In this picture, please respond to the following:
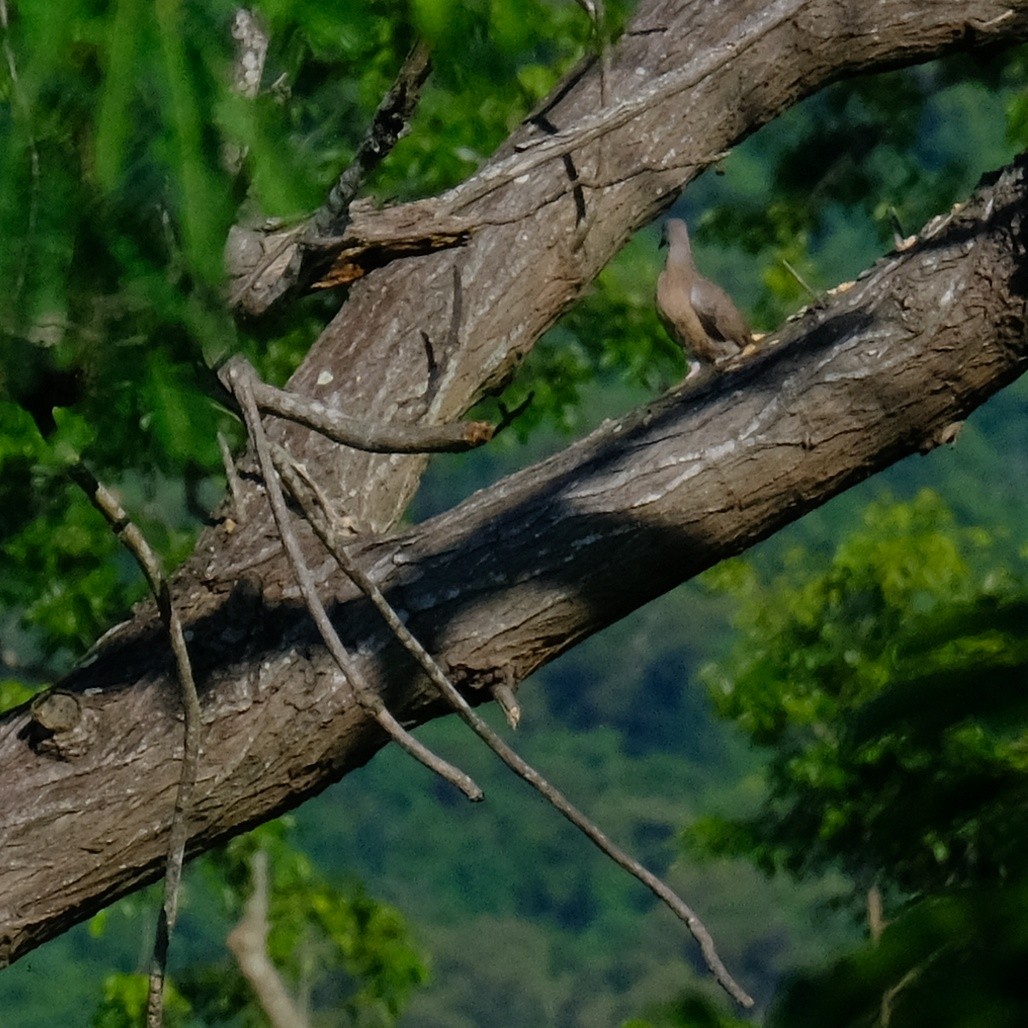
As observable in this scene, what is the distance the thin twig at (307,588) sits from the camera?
270 centimetres

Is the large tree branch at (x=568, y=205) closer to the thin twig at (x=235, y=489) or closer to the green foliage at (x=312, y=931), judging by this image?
the thin twig at (x=235, y=489)

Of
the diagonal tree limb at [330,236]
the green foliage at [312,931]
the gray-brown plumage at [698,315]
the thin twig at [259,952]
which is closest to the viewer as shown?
the diagonal tree limb at [330,236]

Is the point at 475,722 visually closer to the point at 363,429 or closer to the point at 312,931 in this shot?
the point at 363,429

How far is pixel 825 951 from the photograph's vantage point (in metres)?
1.73

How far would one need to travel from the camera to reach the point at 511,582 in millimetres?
3500

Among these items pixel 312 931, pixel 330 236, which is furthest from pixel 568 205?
pixel 312 931

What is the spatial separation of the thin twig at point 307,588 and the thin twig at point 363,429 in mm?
26

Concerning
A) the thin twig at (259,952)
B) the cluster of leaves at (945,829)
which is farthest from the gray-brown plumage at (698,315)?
the cluster of leaves at (945,829)

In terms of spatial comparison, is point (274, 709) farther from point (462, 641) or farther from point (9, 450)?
point (9, 450)

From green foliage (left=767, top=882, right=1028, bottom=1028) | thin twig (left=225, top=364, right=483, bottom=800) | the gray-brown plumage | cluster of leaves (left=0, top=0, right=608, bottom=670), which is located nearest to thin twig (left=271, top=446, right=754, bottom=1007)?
thin twig (left=225, top=364, right=483, bottom=800)

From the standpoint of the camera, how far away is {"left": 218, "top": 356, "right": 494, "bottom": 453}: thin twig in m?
2.68

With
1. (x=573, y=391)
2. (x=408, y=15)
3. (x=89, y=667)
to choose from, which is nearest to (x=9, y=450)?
(x=89, y=667)

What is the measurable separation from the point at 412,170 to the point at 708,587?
3209 mm

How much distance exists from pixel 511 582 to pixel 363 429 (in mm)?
731
